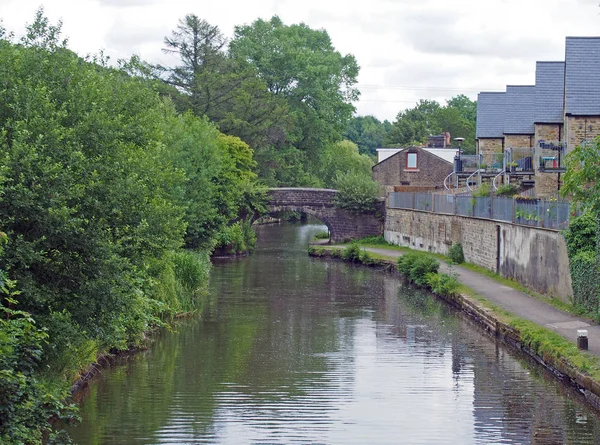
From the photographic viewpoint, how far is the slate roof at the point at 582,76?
30.5m

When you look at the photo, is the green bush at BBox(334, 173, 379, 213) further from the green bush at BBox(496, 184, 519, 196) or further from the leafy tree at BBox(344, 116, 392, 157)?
the leafy tree at BBox(344, 116, 392, 157)

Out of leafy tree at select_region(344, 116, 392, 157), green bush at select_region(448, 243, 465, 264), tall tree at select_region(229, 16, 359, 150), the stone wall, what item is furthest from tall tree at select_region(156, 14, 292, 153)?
leafy tree at select_region(344, 116, 392, 157)

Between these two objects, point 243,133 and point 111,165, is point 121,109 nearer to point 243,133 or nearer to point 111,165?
point 111,165

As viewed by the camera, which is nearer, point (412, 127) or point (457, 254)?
point (457, 254)

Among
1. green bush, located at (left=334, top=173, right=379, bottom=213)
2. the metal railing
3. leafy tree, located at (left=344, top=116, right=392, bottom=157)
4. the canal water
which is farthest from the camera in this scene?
leafy tree, located at (left=344, top=116, right=392, bottom=157)

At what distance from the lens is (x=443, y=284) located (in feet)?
97.4

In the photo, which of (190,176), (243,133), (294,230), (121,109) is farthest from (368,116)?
(121,109)

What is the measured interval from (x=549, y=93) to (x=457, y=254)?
23.8ft

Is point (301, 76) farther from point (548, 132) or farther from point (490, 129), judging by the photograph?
point (548, 132)

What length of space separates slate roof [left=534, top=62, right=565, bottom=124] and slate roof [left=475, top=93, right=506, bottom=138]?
343 inches

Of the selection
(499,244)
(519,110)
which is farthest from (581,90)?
(519,110)

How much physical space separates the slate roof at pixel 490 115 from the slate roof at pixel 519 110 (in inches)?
35.7

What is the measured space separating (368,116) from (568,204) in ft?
496

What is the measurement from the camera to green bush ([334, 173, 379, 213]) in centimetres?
5075
